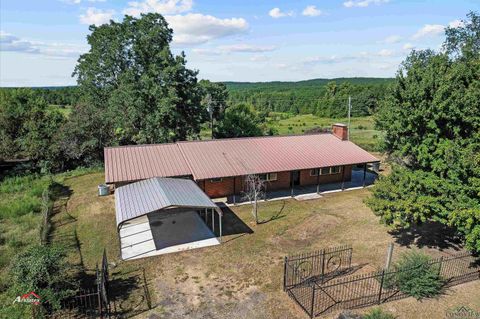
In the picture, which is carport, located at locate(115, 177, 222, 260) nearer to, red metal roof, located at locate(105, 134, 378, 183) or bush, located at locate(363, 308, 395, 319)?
red metal roof, located at locate(105, 134, 378, 183)

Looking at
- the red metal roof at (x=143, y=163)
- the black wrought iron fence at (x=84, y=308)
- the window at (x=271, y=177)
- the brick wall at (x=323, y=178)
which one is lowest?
the black wrought iron fence at (x=84, y=308)

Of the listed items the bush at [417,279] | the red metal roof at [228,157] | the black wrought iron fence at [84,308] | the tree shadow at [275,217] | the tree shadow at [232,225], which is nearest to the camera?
the black wrought iron fence at [84,308]

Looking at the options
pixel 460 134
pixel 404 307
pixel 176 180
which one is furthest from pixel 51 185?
pixel 460 134

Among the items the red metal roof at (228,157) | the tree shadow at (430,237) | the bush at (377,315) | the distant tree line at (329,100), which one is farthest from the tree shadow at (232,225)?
the distant tree line at (329,100)

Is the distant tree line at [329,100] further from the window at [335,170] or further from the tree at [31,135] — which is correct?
the window at [335,170]

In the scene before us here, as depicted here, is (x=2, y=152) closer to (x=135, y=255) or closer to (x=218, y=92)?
(x=135, y=255)

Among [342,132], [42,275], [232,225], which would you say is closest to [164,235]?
[232,225]
